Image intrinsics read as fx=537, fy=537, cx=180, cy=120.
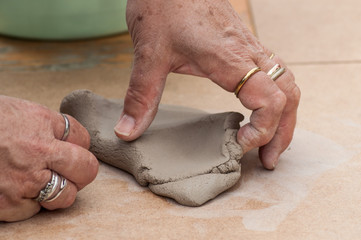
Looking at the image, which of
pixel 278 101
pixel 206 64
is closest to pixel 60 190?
pixel 206 64

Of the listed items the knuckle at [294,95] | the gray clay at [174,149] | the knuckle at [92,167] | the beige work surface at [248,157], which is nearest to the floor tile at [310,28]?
the beige work surface at [248,157]

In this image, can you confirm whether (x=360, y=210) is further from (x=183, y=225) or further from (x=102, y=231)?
(x=102, y=231)

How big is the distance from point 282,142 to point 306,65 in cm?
86

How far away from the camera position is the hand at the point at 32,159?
51.9 inches

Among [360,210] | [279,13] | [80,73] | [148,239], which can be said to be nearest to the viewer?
[148,239]

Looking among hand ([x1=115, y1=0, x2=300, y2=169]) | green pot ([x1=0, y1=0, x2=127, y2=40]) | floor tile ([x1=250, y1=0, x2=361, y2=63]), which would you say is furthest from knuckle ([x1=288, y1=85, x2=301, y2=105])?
green pot ([x1=0, y1=0, x2=127, y2=40])

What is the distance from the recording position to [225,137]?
1.55 m

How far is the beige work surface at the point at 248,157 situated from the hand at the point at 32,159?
7 centimetres

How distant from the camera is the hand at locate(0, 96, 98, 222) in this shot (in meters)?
1.32

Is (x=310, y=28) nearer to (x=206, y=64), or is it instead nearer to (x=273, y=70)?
(x=273, y=70)

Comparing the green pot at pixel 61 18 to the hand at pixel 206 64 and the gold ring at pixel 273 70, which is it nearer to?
the hand at pixel 206 64

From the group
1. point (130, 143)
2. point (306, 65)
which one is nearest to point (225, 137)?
point (130, 143)

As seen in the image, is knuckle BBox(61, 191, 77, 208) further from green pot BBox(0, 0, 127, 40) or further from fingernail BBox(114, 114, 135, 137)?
green pot BBox(0, 0, 127, 40)

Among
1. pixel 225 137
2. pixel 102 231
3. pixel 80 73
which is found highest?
pixel 225 137
